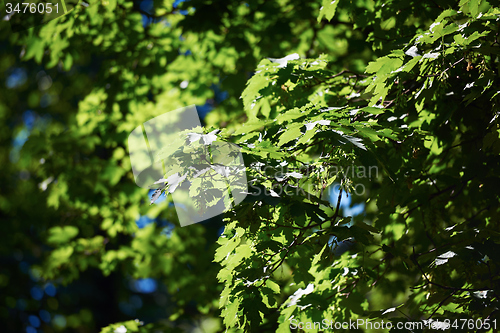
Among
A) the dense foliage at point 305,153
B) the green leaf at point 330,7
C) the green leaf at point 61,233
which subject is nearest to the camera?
the dense foliage at point 305,153

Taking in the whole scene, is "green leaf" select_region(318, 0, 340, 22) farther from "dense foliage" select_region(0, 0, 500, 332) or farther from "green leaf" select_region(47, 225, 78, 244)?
"green leaf" select_region(47, 225, 78, 244)

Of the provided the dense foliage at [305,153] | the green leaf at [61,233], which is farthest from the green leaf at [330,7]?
the green leaf at [61,233]

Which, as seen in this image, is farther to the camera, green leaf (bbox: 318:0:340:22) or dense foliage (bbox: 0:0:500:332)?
green leaf (bbox: 318:0:340:22)

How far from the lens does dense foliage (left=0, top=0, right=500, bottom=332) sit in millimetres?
2072

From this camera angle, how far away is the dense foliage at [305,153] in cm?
207

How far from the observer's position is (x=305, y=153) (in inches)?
113

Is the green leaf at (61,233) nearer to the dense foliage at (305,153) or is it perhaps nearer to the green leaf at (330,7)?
the dense foliage at (305,153)

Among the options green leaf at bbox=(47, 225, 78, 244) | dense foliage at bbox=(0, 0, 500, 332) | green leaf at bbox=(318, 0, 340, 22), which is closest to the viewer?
dense foliage at bbox=(0, 0, 500, 332)

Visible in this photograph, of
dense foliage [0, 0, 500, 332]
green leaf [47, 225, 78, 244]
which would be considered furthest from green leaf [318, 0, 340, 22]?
green leaf [47, 225, 78, 244]

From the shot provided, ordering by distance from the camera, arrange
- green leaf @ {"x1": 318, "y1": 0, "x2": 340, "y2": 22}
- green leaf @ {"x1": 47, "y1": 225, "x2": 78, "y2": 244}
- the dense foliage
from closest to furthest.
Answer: the dense foliage
green leaf @ {"x1": 318, "y1": 0, "x2": 340, "y2": 22}
green leaf @ {"x1": 47, "y1": 225, "x2": 78, "y2": 244}

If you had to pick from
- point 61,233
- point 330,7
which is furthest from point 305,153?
point 61,233

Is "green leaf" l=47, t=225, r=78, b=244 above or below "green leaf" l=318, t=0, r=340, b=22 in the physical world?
below

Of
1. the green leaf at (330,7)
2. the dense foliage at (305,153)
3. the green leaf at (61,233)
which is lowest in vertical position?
the green leaf at (61,233)

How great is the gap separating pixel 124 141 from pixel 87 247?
5.47 ft
